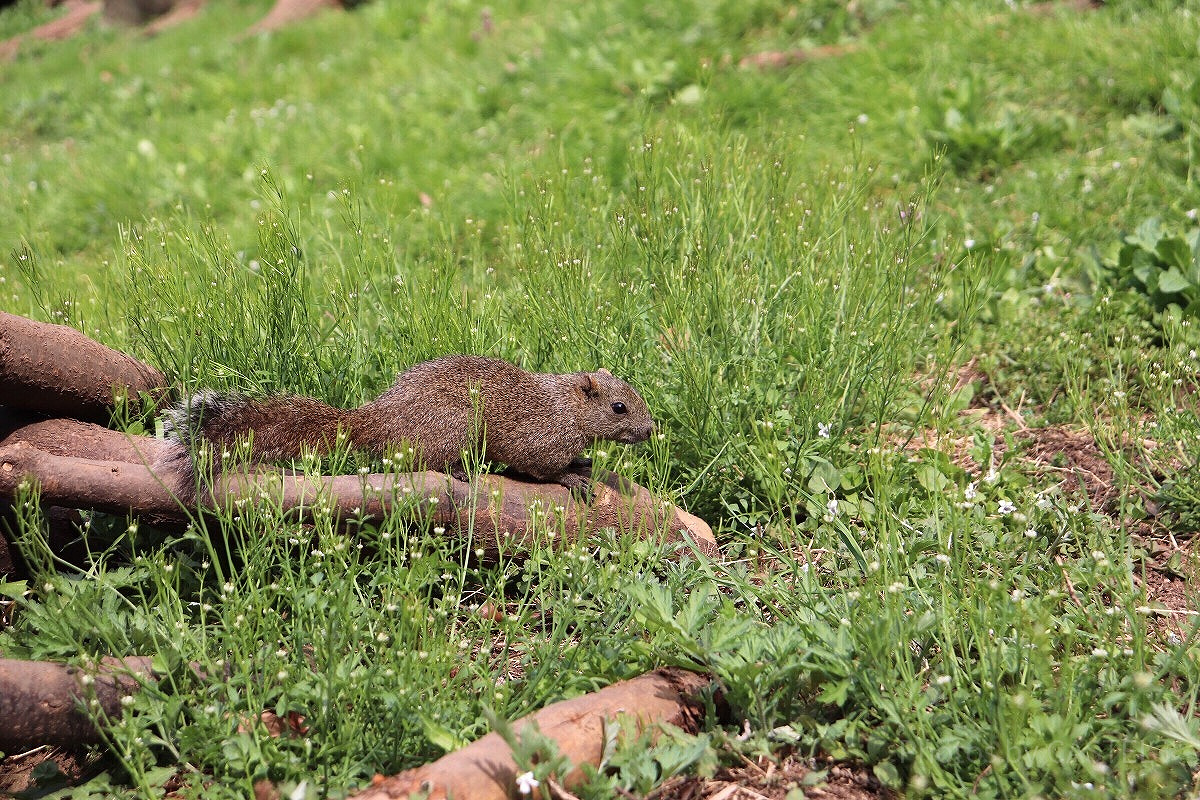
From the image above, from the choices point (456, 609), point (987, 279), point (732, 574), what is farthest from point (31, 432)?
point (987, 279)

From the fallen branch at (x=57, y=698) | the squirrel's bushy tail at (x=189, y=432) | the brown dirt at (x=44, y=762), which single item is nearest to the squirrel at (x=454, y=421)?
the squirrel's bushy tail at (x=189, y=432)

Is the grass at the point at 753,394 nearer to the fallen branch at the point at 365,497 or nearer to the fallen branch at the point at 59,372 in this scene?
the fallen branch at the point at 365,497

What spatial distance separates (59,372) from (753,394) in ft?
8.08

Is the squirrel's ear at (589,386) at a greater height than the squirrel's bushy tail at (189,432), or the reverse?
the squirrel's bushy tail at (189,432)

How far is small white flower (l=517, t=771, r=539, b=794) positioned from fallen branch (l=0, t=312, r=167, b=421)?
206 cm

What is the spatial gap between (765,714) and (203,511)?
1.80 metres

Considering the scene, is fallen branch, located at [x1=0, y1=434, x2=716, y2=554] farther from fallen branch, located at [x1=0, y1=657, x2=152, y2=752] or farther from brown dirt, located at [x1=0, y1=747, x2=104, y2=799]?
brown dirt, located at [x1=0, y1=747, x2=104, y2=799]

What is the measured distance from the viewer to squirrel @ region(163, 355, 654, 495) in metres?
3.41

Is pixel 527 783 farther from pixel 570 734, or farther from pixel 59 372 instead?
pixel 59 372

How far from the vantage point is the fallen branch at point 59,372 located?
132 inches

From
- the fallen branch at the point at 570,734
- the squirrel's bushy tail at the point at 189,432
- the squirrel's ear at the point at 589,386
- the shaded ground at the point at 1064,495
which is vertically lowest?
the shaded ground at the point at 1064,495

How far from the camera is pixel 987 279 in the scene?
4.69 metres

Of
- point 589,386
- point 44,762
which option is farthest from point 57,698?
point 589,386

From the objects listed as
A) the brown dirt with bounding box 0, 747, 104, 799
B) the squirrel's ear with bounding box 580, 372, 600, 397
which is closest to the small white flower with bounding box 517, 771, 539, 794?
the brown dirt with bounding box 0, 747, 104, 799
